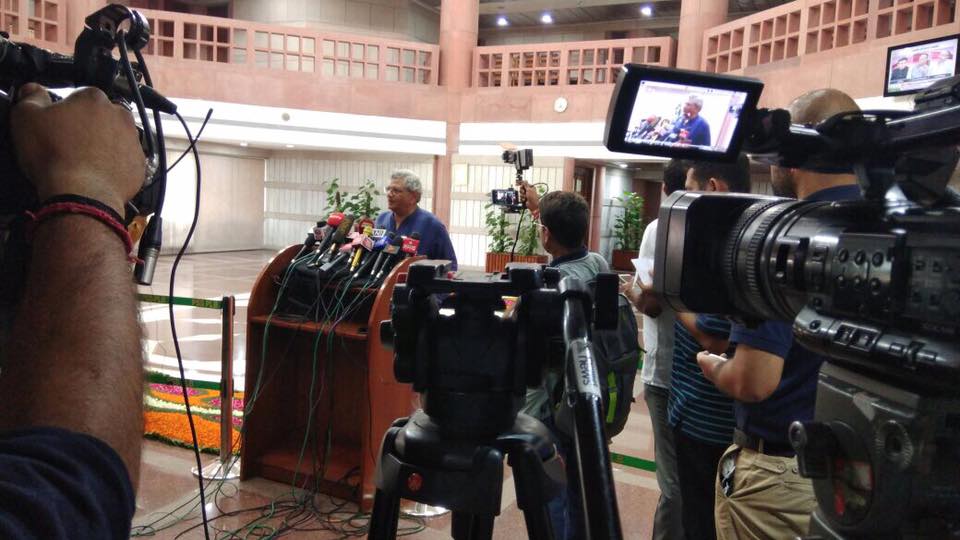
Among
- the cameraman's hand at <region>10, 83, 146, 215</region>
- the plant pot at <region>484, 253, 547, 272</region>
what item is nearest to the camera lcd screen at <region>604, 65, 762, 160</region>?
the cameraman's hand at <region>10, 83, 146, 215</region>

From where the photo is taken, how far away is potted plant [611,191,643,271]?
12.8 meters

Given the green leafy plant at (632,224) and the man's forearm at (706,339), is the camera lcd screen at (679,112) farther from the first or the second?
the green leafy plant at (632,224)

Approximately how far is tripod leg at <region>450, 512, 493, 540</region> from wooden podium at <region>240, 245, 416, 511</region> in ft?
5.07

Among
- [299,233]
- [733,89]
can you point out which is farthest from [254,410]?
[299,233]

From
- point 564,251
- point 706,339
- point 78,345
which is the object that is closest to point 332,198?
point 564,251

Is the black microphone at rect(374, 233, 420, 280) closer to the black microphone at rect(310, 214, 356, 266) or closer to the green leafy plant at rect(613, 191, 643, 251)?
the black microphone at rect(310, 214, 356, 266)

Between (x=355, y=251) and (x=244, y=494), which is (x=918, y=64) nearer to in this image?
(x=355, y=251)

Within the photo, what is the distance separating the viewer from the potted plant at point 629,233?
41.9 feet

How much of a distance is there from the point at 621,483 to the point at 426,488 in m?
2.31

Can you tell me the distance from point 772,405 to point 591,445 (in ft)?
3.20

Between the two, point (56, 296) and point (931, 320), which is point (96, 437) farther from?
point (931, 320)

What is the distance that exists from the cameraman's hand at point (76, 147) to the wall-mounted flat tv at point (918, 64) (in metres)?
6.34

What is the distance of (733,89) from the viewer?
80 cm

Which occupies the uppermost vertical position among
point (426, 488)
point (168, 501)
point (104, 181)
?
point (104, 181)
